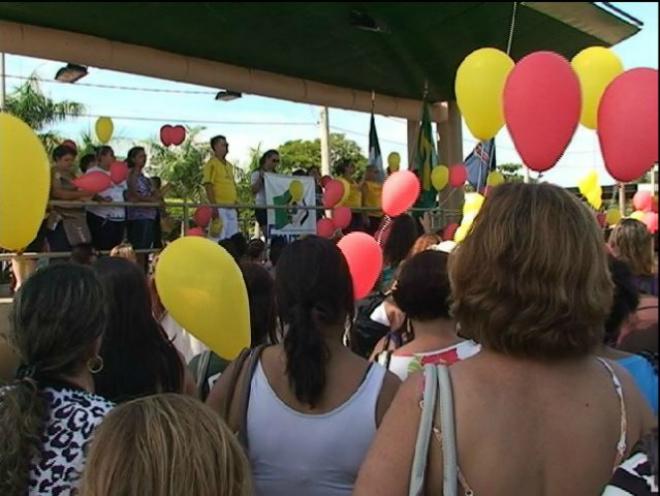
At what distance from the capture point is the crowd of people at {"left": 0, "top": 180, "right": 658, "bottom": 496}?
1188mm

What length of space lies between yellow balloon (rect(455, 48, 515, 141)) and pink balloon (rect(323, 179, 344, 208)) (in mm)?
3049

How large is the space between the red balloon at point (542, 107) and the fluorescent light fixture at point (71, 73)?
522 centimetres

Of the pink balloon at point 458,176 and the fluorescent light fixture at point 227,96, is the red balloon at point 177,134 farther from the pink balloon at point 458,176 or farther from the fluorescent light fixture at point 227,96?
the pink balloon at point 458,176

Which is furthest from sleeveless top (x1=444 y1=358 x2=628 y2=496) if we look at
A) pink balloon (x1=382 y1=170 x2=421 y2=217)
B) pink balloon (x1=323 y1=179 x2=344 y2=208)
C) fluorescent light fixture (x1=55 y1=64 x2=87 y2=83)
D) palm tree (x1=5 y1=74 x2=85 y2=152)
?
palm tree (x1=5 y1=74 x2=85 y2=152)

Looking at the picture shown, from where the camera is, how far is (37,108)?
2041cm

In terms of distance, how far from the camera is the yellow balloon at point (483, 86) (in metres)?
4.21

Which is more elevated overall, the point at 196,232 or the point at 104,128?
the point at 104,128

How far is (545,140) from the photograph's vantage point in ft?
10.9

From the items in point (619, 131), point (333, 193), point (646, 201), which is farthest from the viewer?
point (333, 193)

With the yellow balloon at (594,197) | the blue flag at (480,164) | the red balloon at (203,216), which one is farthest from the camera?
the blue flag at (480,164)

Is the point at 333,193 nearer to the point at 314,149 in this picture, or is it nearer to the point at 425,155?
the point at 425,155

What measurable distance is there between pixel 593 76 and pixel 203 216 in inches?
159

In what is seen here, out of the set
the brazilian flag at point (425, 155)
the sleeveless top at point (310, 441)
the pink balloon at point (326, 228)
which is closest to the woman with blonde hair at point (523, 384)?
the sleeveless top at point (310, 441)

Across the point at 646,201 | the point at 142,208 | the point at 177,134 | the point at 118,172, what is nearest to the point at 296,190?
the point at 142,208
